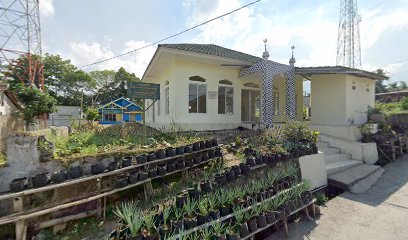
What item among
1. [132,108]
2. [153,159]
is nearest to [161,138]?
[153,159]

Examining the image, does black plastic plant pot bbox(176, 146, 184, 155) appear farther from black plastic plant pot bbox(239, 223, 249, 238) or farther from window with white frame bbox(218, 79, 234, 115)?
window with white frame bbox(218, 79, 234, 115)

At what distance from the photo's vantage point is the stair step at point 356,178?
616 centimetres

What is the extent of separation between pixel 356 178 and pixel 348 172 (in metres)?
0.54

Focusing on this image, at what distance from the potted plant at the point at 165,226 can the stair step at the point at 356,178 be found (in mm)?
5277

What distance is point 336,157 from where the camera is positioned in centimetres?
822

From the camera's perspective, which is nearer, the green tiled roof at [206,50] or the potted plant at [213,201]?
the potted plant at [213,201]

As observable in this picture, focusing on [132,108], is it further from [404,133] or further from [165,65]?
[404,133]

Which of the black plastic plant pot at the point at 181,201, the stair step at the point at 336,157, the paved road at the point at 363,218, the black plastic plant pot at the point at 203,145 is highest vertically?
the black plastic plant pot at the point at 203,145

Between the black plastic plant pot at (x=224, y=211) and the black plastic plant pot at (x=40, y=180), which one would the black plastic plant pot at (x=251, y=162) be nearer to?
the black plastic plant pot at (x=224, y=211)

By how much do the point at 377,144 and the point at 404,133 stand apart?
299 centimetres

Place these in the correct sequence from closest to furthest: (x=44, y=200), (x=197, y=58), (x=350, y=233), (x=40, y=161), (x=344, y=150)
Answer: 1. (x=350, y=233)
2. (x=44, y=200)
3. (x=40, y=161)
4. (x=344, y=150)
5. (x=197, y=58)

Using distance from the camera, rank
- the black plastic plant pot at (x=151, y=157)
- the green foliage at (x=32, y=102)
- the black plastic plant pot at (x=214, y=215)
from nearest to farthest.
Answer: the black plastic plant pot at (x=214, y=215), the black plastic plant pot at (x=151, y=157), the green foliage at (x=32, y=102)

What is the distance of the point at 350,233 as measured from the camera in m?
4.02

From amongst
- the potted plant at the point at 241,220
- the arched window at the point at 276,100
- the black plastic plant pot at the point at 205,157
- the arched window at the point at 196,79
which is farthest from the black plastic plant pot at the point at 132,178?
the arched window at the point at 276,100
